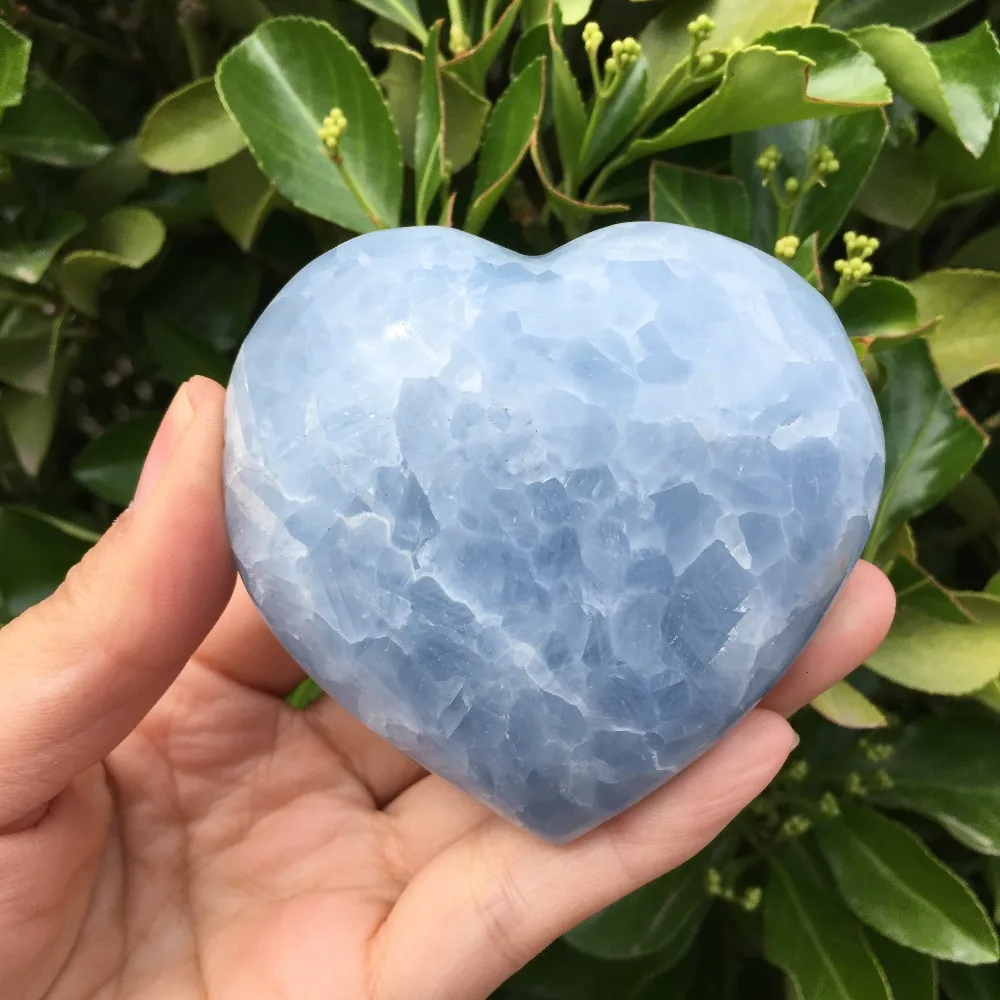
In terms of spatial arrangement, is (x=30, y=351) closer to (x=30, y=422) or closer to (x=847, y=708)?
(x=30, y=422)

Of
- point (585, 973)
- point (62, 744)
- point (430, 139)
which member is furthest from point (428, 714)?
point (585, 973)

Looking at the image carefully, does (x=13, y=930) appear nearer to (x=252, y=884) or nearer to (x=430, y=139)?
(x=252, y=884)

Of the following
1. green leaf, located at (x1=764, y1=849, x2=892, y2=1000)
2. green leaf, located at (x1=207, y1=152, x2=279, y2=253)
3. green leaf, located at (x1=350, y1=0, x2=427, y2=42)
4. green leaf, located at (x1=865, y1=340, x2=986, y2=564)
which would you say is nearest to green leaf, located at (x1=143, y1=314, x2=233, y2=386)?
green leaf, located at (x1=207, y1=152, x2=279, y2=253)

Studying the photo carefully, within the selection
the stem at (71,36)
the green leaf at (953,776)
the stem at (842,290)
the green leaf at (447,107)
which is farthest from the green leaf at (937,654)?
the stem at (71,36)

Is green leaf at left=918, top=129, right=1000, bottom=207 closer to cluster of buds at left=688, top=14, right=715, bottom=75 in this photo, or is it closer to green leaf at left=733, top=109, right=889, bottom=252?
green leaf at left=733, top=109, right=889, bottom=252

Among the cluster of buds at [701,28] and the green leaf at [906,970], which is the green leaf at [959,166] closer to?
the cluster of buds at [701,28]

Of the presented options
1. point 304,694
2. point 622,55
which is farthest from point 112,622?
point 622,55
